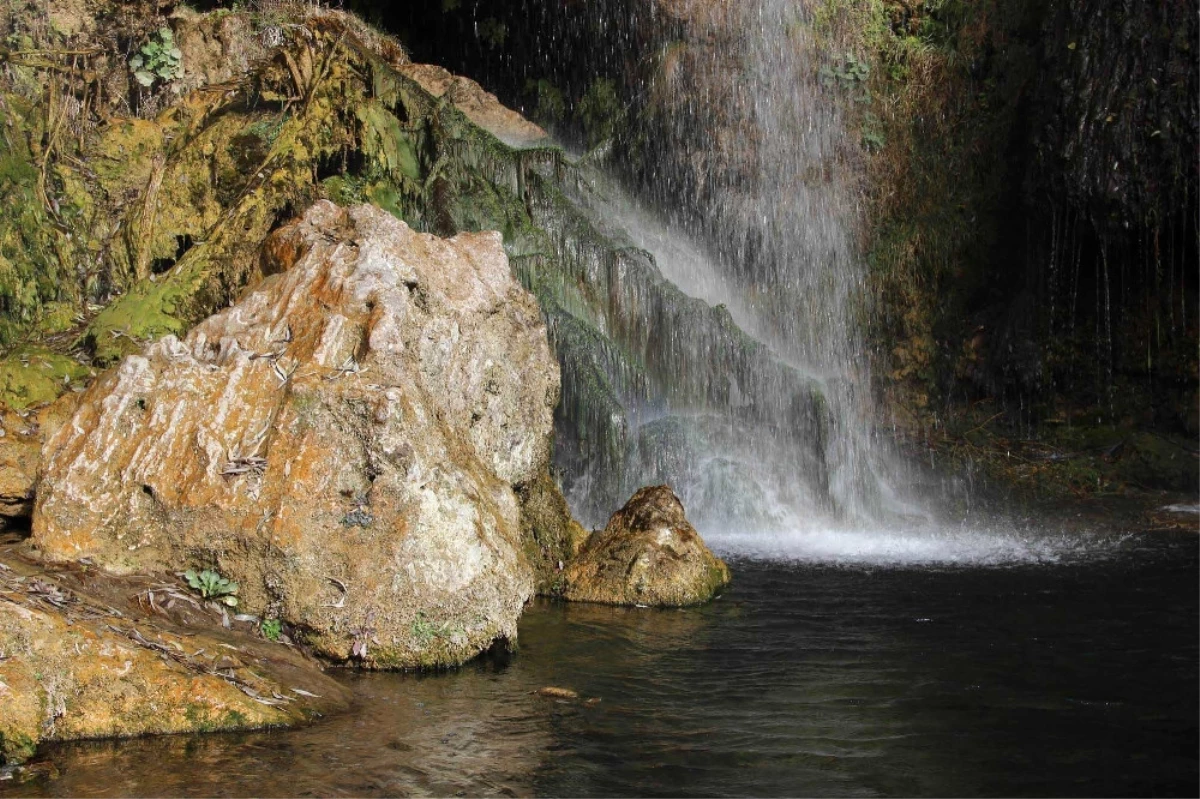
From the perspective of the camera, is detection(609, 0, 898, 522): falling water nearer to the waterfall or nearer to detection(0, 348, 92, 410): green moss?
the waterfall

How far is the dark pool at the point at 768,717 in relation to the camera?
13.2 feet

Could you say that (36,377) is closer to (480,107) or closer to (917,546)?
(917,546)

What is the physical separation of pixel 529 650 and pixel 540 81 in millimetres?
12614

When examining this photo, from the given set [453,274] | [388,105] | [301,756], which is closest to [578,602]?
[453,274]

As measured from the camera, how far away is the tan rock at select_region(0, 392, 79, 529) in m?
6.40

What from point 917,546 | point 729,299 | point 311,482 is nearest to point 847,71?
point 729,299

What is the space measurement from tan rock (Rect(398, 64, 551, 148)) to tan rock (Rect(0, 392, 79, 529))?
307 inches

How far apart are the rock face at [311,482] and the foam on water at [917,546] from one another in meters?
3.82

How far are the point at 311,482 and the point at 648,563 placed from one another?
2.77 meters

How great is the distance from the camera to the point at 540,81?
1669 cm

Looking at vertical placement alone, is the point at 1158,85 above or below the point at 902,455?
above

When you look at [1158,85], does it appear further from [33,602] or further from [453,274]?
[33,602]

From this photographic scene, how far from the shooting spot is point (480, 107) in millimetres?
14297

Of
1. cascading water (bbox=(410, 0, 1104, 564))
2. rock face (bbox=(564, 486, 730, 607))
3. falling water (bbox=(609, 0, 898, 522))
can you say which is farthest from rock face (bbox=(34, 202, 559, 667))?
falling water (bbox=(609, 0, 898, 522))
